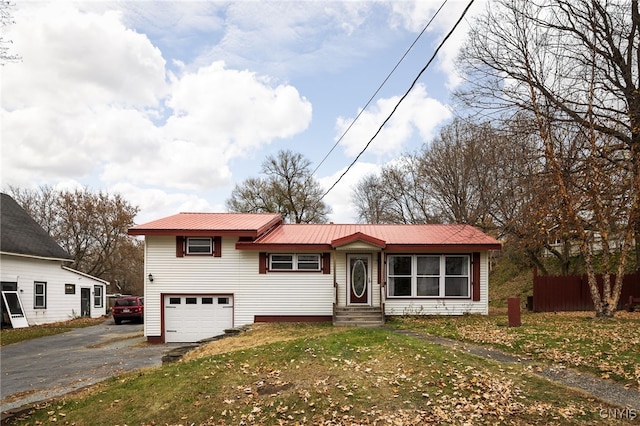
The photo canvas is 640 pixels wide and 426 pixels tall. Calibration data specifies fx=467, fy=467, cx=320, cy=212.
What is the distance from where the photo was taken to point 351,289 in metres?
17.6

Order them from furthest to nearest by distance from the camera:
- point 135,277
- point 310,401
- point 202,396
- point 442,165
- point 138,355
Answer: point 135,277 → point 442,165 → point 138,355 → point 202,396 → point 310,401

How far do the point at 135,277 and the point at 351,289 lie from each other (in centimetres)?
3401

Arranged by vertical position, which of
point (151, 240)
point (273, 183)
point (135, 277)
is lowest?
point (135, 277)

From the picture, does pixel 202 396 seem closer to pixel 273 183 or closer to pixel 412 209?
pixel 412 209

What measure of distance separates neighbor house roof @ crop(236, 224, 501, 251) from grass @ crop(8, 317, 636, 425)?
6.65 m

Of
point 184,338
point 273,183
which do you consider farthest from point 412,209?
point 184,338

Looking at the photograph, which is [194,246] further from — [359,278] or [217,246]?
[359,278]

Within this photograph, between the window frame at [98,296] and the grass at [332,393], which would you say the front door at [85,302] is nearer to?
the window frame at [98,296]

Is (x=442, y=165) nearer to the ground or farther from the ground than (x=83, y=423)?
farther from the ground

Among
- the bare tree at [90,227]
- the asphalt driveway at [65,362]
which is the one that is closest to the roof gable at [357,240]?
the asphalt driveway at [65,362]

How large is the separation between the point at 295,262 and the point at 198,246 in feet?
12.2

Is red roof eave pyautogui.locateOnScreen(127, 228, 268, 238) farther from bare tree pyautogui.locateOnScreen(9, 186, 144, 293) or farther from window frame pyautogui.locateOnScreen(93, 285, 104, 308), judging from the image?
bare tree pyautogui.locateOnScreen(9, 186, 144, 293)

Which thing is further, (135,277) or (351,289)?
(135,277)

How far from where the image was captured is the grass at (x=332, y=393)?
6.60 m
